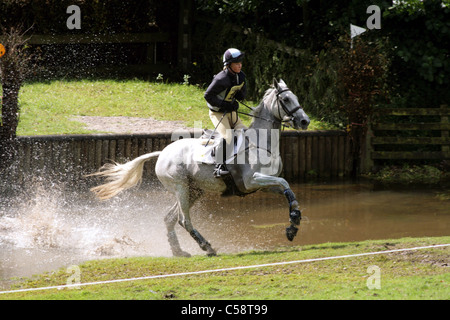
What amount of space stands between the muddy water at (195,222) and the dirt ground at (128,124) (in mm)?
2049

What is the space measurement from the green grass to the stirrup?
6.61m

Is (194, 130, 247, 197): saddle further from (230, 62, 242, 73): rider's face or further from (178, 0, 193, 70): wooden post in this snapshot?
(178, 0, 193, 70): wooden post

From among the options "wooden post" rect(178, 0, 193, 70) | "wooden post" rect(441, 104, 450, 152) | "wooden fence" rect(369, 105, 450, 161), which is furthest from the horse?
"wooden post" rect(178, 0, 193, 70)

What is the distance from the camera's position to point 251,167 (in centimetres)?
916

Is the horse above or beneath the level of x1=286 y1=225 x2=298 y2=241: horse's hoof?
above

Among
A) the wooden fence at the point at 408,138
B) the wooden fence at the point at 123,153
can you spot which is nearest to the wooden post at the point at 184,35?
the wooden fence at the point at 123,153

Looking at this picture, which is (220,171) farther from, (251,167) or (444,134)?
(444,134)

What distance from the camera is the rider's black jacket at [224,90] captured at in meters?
9.19

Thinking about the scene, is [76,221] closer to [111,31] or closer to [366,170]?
[366,170]

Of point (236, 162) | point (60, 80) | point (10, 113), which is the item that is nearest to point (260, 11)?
Result: point (60, 80)

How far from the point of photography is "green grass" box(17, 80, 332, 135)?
628 inches

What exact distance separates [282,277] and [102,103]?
1135cm

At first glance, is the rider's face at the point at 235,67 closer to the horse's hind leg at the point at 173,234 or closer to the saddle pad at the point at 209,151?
the saddle pad at the point at 209,151

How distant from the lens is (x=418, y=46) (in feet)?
59.1
